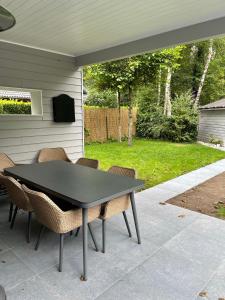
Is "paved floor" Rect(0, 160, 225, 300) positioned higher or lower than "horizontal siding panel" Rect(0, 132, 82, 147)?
lower

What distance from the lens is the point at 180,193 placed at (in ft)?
14.3

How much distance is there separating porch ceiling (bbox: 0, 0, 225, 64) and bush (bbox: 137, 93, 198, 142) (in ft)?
24.8

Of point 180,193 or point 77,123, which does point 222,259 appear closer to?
point 180,193

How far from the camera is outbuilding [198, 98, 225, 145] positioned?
36.3 feet

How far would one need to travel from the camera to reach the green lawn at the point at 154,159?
586cm

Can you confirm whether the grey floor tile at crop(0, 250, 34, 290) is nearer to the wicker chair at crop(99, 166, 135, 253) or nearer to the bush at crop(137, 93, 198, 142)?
the wicker chair at crop(99, 166, 135, 253)

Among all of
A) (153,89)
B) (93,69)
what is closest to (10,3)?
(93,69)

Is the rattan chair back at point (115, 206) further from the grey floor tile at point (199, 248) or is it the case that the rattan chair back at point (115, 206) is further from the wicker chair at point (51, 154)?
the wicker chair at point (51, 154)

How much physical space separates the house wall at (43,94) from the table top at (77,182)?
114 centimetres

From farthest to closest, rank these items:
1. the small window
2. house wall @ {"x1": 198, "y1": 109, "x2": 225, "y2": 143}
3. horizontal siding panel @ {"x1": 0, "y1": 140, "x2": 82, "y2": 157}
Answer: house wall @ {"x1": 198, "y1": 109, "x2": 225, "y2": 143} → the small window → horizontal siding panel @ {"x1": 0, "y1": 140, "x2": 82, "y2": 157}

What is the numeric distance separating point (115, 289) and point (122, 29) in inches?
125

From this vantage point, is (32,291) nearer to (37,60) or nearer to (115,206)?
(115,206)

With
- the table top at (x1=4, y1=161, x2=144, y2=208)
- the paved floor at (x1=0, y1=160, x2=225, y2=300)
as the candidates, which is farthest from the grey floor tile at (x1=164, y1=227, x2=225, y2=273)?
the table top at (x1=4, y1=161, x2=144, y2=208)

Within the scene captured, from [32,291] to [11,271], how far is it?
37 cm
